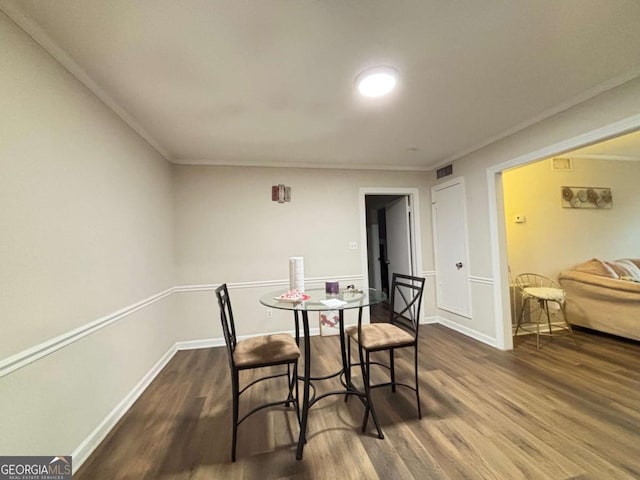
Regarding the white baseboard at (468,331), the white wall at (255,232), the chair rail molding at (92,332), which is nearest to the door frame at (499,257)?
the white baseboard at (468,331)

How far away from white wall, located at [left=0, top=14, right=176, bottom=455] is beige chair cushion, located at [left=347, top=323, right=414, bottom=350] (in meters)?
1.80

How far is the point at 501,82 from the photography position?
1.95 meters

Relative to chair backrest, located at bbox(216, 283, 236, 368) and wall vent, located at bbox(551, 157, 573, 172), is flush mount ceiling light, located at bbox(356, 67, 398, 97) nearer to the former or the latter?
chair backrest, located at bbox(216, 283, 236, 368)

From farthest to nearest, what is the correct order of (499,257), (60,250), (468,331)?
1. (468,331)
2. (499,257)
3. (60,250)

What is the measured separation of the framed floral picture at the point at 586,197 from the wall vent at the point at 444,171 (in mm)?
1799

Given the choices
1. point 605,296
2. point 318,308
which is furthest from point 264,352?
point 605,296

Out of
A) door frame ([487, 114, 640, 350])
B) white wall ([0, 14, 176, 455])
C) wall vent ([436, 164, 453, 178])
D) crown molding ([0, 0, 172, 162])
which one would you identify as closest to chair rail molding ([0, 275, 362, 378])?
white wall ([0, 14, 176, 455])

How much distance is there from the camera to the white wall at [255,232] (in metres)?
3.43

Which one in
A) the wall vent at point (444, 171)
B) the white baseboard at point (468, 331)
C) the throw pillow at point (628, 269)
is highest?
the wall vent at point (444, 171)

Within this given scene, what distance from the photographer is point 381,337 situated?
6.29 ft

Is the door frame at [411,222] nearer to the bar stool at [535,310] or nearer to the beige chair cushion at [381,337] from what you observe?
the bar stool at [535,310]

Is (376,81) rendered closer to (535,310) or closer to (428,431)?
(428,431)

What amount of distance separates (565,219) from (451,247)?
1833mm

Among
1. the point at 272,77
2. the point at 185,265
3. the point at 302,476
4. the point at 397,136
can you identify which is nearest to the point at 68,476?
the point at 302,476
